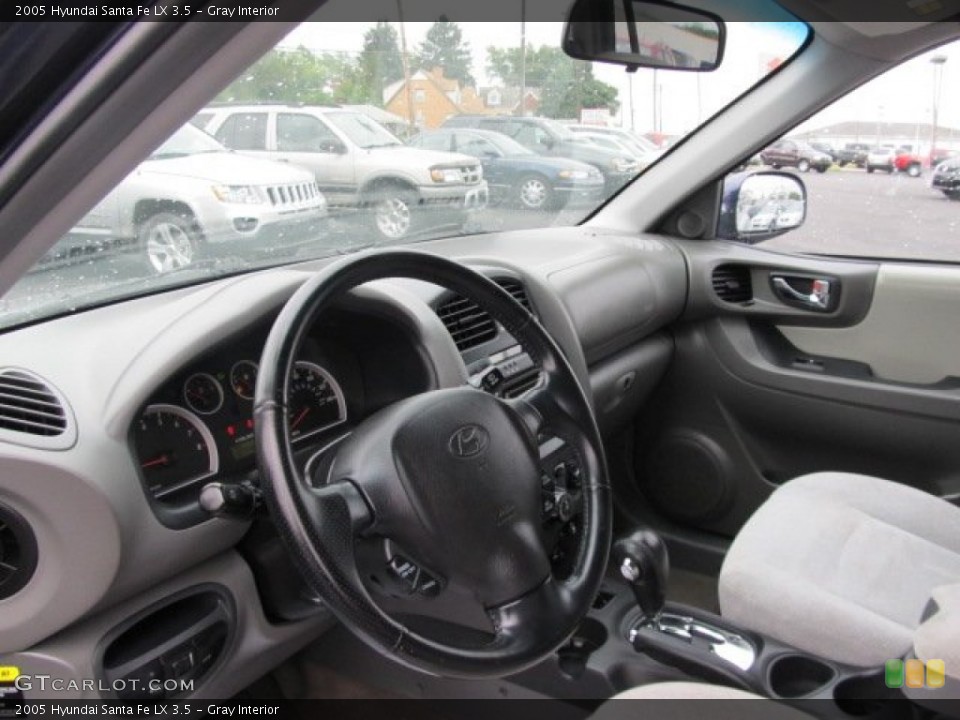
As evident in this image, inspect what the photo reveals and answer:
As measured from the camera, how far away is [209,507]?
1.28m

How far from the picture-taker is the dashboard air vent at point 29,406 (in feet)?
4.28

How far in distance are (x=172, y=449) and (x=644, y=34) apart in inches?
62.7

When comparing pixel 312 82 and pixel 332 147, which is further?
pixel 332 147

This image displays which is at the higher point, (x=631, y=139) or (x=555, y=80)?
(x=555, y=80)

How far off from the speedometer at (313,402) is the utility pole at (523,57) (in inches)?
57.5

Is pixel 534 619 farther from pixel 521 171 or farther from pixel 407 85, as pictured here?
pixel 521 171

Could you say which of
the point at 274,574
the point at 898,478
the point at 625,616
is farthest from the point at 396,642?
the point at 898,478

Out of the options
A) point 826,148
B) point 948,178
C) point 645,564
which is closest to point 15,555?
point 645,564

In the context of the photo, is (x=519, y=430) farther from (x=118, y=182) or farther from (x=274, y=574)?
(x=118, y=182)

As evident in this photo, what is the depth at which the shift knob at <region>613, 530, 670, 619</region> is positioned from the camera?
158 centimetres

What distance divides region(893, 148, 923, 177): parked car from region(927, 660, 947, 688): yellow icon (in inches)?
79.9

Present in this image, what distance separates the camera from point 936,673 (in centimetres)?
131

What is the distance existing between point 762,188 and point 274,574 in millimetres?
2303
